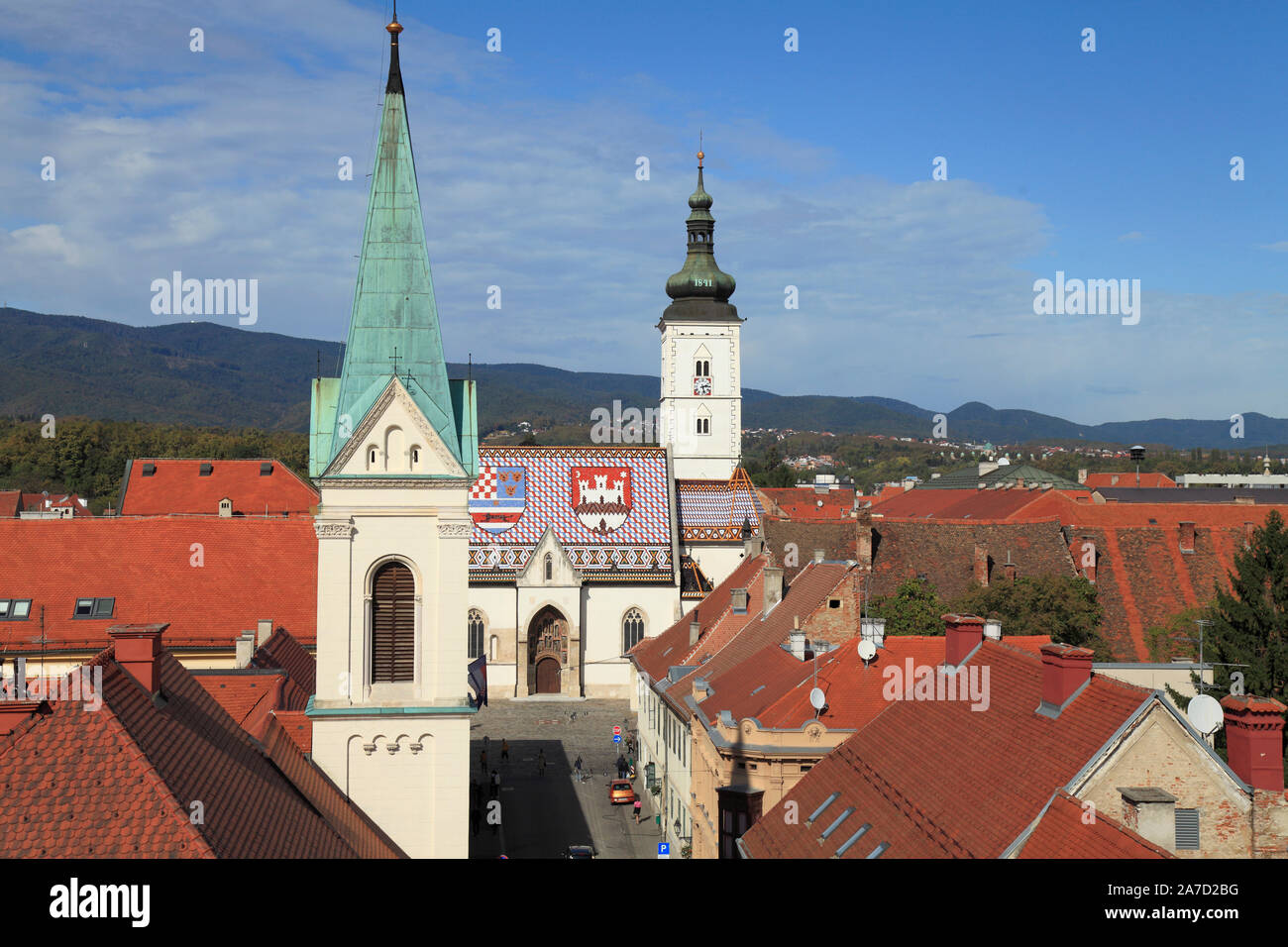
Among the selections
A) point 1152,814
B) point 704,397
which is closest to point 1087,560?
point 1152,814

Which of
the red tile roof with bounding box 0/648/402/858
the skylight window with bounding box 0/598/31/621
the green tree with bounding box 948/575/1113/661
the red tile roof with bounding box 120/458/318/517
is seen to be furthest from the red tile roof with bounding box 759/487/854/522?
the red tile roof with bounding box 0/648/402/858

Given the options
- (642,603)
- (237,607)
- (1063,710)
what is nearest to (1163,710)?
(1063,710)

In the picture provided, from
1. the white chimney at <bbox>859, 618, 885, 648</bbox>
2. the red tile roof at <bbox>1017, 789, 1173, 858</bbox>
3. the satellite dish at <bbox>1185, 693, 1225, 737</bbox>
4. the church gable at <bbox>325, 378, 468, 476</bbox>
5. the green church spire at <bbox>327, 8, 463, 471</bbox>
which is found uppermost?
the green church spire at <bbox>327, 8, 463, 471</bbox>

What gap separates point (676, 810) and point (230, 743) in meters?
19.9

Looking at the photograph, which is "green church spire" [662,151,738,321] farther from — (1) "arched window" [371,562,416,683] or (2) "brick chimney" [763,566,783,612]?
(1) "arched window" [371,562,416,683]

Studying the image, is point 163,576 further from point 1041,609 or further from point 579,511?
point 1041,609

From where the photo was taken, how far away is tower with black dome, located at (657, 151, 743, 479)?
99000mm

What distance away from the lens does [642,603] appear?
225 feet

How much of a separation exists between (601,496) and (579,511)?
173cm

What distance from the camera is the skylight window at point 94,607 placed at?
4544 centimetres

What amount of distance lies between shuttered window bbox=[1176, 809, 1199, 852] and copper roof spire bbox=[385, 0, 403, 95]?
19313mm

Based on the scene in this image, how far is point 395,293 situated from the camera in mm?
25734

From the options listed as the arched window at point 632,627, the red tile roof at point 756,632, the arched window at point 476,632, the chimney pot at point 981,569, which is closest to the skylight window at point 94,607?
the red tile roof at point 756,632

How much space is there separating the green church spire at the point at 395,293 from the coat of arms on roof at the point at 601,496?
44.5 metres
